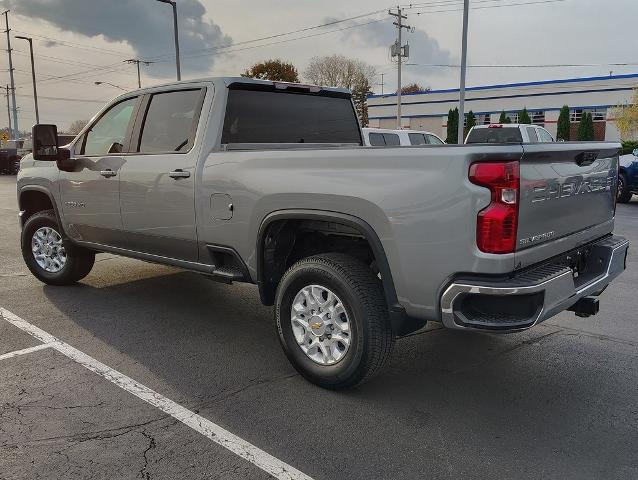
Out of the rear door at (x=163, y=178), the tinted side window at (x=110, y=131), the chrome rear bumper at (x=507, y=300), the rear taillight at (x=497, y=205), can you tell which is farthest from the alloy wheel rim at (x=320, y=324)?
the tinted side window at (x=110, y=131)

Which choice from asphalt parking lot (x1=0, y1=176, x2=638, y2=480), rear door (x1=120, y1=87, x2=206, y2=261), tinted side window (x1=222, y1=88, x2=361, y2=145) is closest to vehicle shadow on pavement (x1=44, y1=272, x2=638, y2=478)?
asphalt parking lot (x1=0, y1=176, x2=638, y2=480)

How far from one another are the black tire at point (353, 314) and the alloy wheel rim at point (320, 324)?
0.15ft

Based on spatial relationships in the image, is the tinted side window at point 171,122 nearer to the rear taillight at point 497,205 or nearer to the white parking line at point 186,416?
the white parking line at point 186,416

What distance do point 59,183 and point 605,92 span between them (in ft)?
169

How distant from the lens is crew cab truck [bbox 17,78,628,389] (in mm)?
2977

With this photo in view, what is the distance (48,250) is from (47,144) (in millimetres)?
1358

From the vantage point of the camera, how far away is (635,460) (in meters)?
2.86

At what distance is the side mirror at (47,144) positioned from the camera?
5.33m

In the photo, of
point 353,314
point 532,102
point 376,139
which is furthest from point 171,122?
point 532,102

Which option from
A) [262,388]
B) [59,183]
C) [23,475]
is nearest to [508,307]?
[262,388]

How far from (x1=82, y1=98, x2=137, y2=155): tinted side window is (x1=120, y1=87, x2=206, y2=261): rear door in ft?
0.69

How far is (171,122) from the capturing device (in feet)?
15.6

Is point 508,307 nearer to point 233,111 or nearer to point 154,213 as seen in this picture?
point 233,111

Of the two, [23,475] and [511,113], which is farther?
[511,113]
